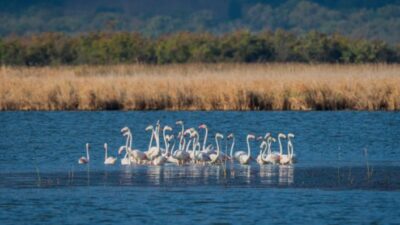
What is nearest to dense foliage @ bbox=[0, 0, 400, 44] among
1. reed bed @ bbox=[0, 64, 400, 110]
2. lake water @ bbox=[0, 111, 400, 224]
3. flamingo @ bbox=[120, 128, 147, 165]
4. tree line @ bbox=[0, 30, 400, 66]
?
tree line @ bbox=[0, 30, 400, 66]

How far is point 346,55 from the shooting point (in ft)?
169

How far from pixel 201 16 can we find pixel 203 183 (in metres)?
126

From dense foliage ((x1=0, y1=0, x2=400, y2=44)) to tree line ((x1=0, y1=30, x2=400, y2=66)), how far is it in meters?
66.9

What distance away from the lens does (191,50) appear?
175 ft

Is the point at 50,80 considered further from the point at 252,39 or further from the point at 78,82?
the point at 252,39

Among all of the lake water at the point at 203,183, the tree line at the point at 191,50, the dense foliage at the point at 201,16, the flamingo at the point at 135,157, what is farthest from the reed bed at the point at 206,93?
the dense foliage at the point at 201,16

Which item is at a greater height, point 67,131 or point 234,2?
point 234,2

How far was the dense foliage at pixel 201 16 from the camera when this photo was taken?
13000 cm

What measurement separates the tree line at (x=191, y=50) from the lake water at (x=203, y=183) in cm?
2558

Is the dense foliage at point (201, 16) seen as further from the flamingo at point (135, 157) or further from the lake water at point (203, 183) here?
the flamingo at point (135, 157)

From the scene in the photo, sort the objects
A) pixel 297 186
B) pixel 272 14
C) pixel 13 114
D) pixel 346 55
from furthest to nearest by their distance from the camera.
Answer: pixel 272 14, pixel 346 55, pixel 13 114, pixel 297 186

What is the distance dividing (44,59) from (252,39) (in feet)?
30.6

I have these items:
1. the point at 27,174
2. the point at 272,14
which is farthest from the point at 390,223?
the point at 272,14

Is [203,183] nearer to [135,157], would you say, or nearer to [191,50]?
[135,157]
